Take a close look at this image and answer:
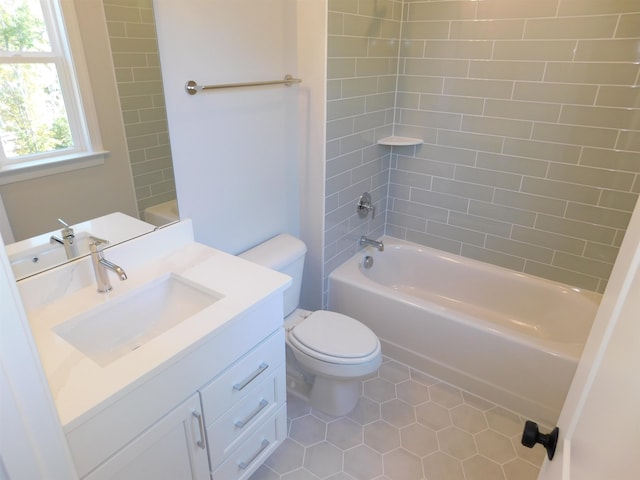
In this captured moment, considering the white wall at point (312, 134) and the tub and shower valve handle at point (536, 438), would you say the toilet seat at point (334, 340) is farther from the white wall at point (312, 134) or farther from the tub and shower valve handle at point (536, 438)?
the tub and shower valve handle at point (536, 438)

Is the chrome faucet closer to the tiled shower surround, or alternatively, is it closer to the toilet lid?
the tiled shower surround

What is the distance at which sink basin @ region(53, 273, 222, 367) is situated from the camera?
4.00ft

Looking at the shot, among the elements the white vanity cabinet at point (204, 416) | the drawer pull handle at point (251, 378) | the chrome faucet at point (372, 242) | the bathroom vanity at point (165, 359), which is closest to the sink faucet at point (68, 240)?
the bathroom vanity at point (165, 359)

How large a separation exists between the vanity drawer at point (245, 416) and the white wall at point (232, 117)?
658mm

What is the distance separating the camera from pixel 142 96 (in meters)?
1.37

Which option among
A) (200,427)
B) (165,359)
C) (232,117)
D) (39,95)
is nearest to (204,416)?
(200,427)

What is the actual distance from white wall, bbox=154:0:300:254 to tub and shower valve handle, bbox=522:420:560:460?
133 cm

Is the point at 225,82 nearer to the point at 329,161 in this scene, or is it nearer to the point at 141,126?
the point at 141,126

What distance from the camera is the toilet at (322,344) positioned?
178 cm

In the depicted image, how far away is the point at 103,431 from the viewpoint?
95 cm

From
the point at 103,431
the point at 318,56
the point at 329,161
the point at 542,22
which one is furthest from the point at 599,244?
the point at 103,431

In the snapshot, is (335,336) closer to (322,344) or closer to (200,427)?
(322,344)

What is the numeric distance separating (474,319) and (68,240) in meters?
1.80

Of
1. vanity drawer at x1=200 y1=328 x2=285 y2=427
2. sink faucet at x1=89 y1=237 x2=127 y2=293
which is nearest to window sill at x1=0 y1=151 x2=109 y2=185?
sink faucet at x1=89 y1=237 x2=127 y2=293
